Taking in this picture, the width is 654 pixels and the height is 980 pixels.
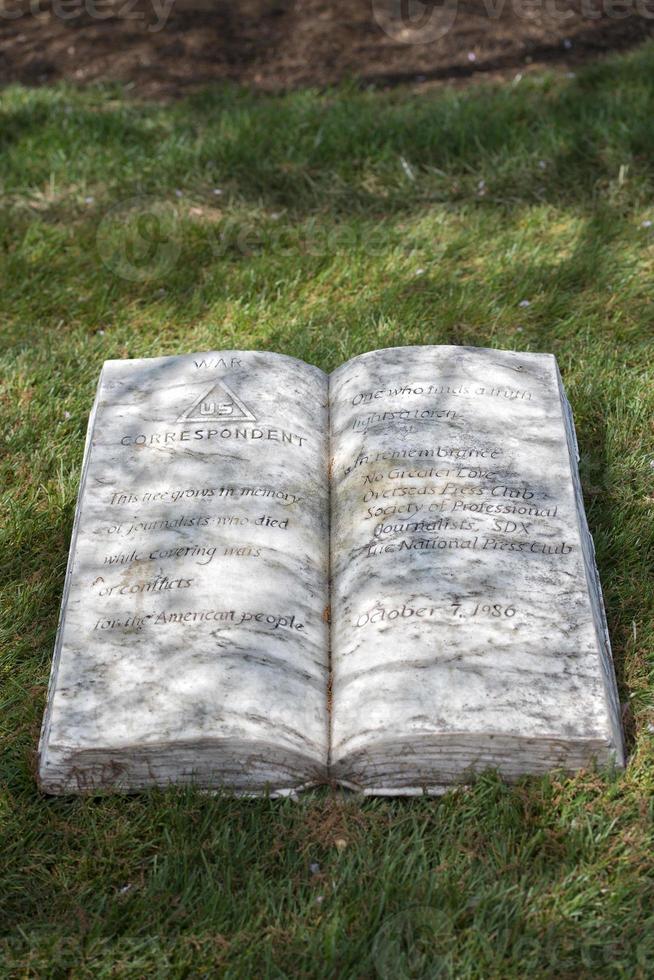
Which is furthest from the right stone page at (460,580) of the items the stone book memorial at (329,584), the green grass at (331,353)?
the green grass at (331,353)

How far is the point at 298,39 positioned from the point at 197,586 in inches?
155

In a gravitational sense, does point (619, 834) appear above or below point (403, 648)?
below

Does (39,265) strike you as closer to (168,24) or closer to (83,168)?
(83,168)

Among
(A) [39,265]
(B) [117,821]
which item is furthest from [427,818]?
(A) [39,265]

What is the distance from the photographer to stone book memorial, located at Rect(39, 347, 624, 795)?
7.73 feet

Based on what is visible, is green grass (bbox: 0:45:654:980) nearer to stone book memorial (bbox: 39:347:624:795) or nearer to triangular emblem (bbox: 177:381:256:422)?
stone book memorial (bbox: 39:347:624:795)

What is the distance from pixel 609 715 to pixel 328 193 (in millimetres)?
2840

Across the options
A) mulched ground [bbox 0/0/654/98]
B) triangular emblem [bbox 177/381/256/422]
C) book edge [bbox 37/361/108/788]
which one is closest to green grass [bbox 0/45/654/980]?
book edge [bbox 37/361/108/788]

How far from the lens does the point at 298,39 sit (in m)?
5.69

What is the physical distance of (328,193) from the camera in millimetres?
4613

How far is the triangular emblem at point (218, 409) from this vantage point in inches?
118

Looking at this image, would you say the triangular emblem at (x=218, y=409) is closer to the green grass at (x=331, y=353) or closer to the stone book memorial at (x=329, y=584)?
the stone book memorial at (x=329, y=584)

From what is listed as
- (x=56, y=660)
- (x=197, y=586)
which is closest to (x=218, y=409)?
(x=197, y=586)

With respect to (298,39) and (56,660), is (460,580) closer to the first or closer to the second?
(56,660)
